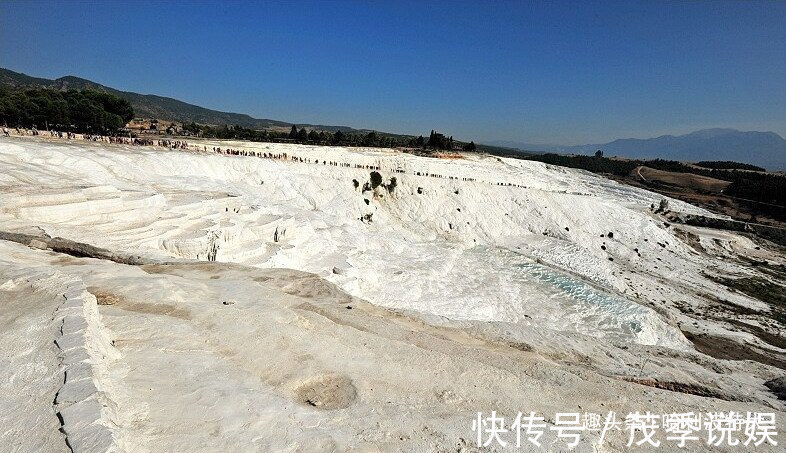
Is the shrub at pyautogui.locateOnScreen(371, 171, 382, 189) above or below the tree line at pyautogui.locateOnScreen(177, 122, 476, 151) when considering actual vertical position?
below

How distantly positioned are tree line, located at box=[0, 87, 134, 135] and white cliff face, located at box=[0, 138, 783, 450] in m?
16.4

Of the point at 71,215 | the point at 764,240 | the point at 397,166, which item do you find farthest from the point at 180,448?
the point at 764,240

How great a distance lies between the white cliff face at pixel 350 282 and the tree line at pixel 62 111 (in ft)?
53.9

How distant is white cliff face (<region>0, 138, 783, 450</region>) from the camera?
7.14 metres

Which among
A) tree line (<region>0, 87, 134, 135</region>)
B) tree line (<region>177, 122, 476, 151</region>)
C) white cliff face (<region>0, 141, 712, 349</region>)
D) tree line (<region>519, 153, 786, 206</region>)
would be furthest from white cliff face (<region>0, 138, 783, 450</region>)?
tree line (<region>519, 153, 786, 206</region>)

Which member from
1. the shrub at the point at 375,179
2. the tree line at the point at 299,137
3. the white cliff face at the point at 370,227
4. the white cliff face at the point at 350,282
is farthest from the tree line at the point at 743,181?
the shrub at the point at 375,179

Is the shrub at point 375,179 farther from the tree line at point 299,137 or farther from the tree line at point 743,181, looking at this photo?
the tree line at point 743,181

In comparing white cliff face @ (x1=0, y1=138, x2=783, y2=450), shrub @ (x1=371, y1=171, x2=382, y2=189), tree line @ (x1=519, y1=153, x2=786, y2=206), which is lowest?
white cliff face @ (x1=0, y1=138, x2=783, y2=450)

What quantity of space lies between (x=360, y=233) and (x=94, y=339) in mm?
18892

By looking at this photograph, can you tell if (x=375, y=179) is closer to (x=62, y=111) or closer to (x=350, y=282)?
(x=350, y=282)

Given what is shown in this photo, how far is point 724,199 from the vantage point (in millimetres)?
69750

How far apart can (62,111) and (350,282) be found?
45363 millimetres

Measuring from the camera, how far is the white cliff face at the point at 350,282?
7.14 meters

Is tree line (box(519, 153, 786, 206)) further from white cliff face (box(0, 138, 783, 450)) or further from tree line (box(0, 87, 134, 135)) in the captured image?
tree line (box(0, 87, 134, 135))
